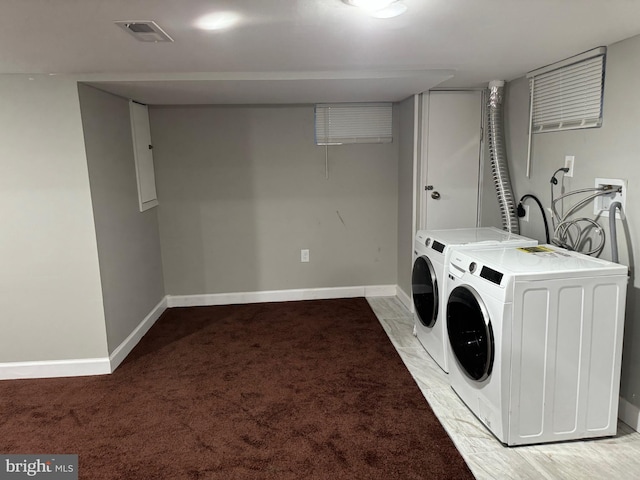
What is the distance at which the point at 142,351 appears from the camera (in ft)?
10.7

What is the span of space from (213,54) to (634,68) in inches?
80.0

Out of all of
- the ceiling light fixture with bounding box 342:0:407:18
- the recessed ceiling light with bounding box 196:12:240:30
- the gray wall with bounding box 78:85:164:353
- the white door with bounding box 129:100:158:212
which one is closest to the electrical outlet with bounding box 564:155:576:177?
the ceiling light fixture with bounding box 342:0:407:18

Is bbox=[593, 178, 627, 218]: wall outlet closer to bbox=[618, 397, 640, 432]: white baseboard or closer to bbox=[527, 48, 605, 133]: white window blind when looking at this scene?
bbox=[527, 48, 605, 133]: white window blind

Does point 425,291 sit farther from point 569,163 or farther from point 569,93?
point 569,93

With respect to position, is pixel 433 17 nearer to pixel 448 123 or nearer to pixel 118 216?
pixel 448 123

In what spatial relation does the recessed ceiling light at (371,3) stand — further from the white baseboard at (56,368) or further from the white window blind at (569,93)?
the white baseboard at (56,368)

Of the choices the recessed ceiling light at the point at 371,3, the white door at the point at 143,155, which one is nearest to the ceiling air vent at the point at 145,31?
the recessed ceiling light at the point at 371,3

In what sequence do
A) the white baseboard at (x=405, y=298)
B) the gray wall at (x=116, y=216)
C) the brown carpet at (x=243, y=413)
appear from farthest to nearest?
the white baseboard at (x=405, y=298) → the gray wall at (x=116, y=216) → the brown carpet at (x=243, y=413)

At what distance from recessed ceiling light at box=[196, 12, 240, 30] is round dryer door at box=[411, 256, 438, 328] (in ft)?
6.15

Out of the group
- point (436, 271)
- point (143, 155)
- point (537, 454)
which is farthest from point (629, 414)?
point (143, 155)

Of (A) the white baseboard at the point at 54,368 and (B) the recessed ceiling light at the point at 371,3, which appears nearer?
(B) the recessed ceiling light at the point at 371,3

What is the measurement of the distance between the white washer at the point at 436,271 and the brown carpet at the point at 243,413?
0.91 feet

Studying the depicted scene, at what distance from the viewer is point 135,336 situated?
3.39 metres

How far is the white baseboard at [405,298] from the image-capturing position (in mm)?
3855
